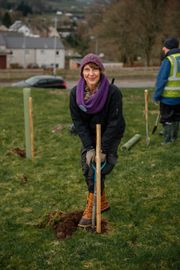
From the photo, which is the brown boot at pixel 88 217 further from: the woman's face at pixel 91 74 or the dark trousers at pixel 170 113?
the dark trousers at pixel 170 113

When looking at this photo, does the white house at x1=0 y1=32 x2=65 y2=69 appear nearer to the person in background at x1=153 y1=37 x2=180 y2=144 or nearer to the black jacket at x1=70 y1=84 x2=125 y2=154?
the person in background at x1=153 y1=37 x2=180 y2=144

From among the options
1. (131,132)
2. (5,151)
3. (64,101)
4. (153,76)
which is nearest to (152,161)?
(131,132)

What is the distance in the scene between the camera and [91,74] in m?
5.19

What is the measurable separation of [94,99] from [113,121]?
0.41 meters

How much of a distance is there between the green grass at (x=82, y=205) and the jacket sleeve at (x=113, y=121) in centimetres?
120

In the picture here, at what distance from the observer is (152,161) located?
8508 mm

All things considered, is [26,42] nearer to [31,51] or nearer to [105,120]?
[31,51]

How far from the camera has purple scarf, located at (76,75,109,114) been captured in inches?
204

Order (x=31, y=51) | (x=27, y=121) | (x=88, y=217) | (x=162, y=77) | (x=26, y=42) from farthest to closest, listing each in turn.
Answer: (x=26, y=42) < (x=31, y=51) < (x=27, y=121) < (x=162, y=77) < (x=88, y=217)

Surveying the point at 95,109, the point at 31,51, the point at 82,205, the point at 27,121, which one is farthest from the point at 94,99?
the point at 31,51

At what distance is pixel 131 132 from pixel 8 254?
643 cm

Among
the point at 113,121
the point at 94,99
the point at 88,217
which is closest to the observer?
the point at 94,99

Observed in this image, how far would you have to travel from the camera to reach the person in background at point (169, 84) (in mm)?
8508

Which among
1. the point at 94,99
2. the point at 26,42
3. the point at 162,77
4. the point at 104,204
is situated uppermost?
the point at 26,42
